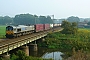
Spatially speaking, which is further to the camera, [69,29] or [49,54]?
[69,29]

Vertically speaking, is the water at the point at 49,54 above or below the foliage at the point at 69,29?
below

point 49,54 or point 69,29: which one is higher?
point 69,29

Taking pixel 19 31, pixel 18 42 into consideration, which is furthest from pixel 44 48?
pixel 18 42

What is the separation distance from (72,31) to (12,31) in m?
43.6

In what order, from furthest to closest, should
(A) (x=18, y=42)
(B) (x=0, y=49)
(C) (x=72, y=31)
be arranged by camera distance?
(C) (x=72, y=31), (A) (x=18, y=42), (B) (x=0, y=49)

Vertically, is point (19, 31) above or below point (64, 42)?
above

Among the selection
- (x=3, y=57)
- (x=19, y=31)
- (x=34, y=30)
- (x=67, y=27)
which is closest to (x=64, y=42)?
(x=34, y=30)

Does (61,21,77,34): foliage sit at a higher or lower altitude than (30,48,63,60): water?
higher

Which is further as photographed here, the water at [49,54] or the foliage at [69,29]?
the foliage at [69,29]

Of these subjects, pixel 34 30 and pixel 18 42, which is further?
pixel 34 30

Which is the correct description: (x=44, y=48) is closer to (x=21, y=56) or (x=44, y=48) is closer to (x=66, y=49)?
(x=66, y=49)

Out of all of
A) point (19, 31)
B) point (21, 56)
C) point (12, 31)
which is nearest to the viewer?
point (21, 56)

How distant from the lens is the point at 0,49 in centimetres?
3178

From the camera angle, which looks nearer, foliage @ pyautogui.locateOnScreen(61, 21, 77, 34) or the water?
the water
